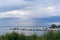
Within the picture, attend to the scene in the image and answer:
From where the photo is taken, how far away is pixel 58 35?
21406 millimetres

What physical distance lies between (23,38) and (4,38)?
1.45m

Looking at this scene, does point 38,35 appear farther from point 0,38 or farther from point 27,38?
point 0,38

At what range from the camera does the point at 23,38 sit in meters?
22.3

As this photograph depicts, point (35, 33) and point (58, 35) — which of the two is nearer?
point (58, 35)

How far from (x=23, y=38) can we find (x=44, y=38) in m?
1.68

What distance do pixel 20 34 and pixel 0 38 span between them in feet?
5.05

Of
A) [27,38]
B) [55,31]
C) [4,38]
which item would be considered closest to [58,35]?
[55,31]

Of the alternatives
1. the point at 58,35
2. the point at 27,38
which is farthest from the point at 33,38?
the point at 58,35

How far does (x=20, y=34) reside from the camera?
22.9 metres

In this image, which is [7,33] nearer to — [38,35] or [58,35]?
[38,35]

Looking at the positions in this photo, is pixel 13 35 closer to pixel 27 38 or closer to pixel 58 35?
pixel 27 38

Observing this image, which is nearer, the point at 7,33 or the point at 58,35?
the point at 58,35

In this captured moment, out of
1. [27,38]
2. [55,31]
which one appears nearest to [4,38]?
[27,38]

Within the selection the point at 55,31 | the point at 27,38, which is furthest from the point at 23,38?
the point at 55,31
